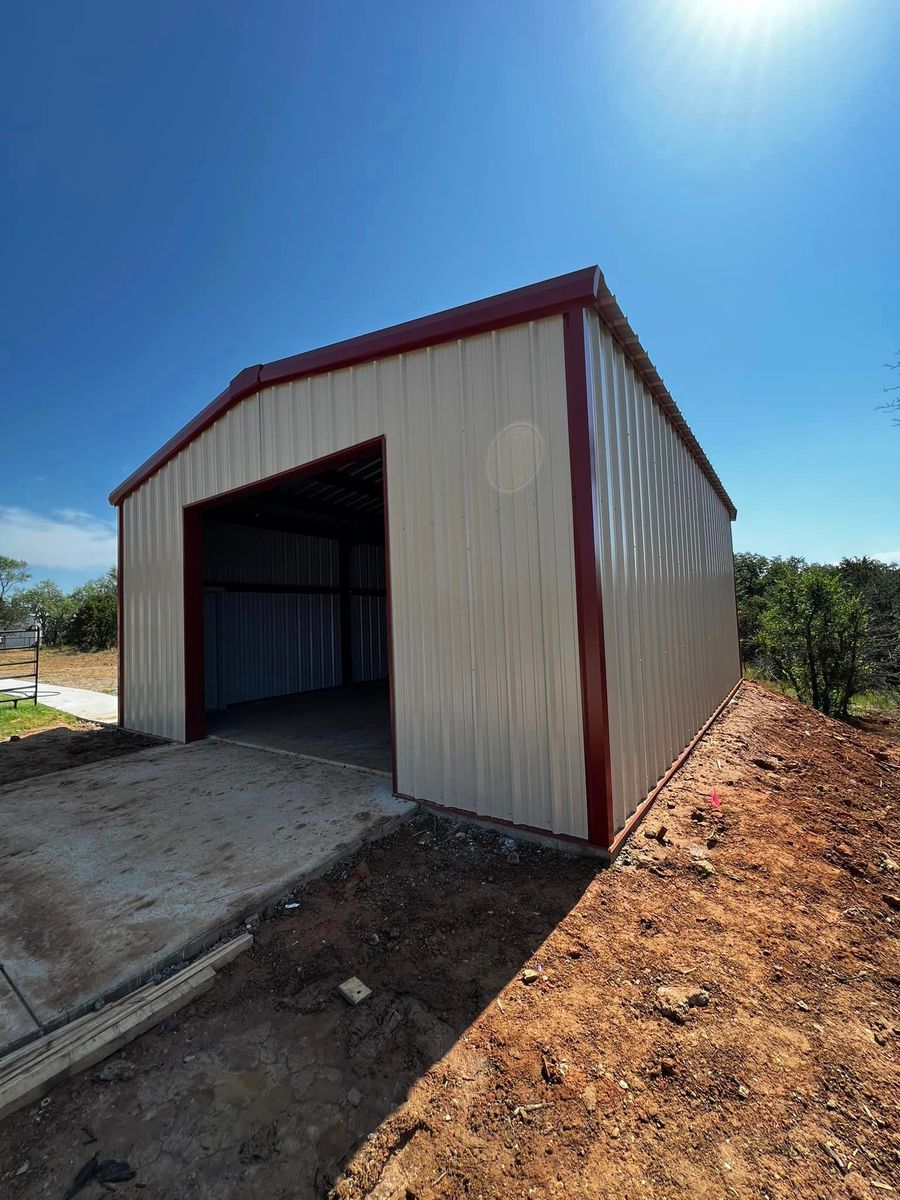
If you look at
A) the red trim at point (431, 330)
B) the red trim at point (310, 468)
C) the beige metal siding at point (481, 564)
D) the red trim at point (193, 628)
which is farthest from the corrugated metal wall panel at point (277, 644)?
the beige metal siding at point (481, 564)

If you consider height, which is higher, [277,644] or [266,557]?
[266,557]

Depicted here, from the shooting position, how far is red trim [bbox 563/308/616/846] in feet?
11.0

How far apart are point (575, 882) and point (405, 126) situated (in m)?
8.40

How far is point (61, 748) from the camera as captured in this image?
270 inches

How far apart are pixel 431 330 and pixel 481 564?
6.60 ft

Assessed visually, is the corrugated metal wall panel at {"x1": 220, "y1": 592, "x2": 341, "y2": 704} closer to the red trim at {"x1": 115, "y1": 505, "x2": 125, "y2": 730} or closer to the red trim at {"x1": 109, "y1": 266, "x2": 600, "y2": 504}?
the red trim at {"x1": 115, "y1": 505, "x2": 125, "y2": 730}

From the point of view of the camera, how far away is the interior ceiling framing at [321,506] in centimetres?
793

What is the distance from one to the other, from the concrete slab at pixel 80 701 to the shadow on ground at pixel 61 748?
2.49 ft

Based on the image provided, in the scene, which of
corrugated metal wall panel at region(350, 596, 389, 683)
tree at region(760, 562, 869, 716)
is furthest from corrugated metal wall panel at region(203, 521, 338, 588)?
tree at region(760, 562, 869, 716)

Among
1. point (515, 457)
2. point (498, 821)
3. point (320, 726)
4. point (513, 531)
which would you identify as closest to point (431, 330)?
point (515, 457)

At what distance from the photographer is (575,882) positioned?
3111 mm

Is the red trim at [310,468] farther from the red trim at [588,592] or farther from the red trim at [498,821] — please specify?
the red trim at [498,821]

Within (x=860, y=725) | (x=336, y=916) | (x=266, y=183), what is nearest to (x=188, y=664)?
(x=336, y=916)

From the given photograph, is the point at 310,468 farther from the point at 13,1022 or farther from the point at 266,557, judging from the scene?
the point at 266,557
